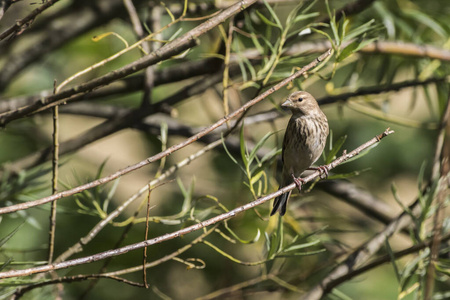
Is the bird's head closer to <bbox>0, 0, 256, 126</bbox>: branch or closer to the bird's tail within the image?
the bird's tail

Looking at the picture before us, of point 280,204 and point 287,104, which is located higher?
point 287,104

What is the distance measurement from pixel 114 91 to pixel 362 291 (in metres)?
1.81

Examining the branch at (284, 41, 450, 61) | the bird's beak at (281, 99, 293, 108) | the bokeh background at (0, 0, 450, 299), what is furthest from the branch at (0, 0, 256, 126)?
the branch at (284, 41, 450, 61)

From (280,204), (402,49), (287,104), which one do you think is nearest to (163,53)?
(280,204)

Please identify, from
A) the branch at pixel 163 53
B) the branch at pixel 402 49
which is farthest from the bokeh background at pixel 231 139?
the branch at pixel 163 53

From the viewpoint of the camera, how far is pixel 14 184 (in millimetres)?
2539

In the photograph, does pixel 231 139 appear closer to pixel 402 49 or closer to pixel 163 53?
pixel 402 49

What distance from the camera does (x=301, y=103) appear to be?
296cm

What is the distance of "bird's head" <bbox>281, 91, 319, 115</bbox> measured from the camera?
2895 millimetres

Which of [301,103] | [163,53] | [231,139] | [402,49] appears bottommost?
[163,53]

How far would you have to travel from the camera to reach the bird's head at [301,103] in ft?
9.50

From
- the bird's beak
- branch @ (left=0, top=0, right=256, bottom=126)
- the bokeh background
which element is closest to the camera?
branch @ (left=0, top=0, right=256, bottom=126)

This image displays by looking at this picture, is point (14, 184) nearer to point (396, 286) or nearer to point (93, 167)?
point (93, 167)

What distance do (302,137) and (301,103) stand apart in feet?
0.62
